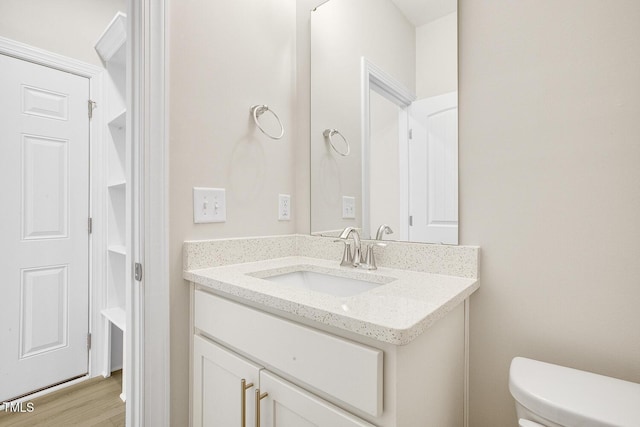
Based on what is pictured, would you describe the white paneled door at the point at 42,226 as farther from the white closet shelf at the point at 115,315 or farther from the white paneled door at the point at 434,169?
the white paneled door at the point at 434,169

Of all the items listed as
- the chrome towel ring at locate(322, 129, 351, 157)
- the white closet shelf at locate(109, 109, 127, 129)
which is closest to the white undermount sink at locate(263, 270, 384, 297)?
the chrome towel ring at locate(322, 129, 351, 157)

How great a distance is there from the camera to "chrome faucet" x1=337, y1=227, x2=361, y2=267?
3.85ft

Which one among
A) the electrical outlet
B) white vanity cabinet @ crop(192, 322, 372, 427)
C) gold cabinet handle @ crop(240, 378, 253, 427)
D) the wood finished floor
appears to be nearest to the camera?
white vanity cabinet @ crop(192, 322, 372, 427)

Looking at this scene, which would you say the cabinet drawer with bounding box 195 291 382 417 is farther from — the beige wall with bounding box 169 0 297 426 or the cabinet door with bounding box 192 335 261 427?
the beige wall with bounding box 169 0 297 426

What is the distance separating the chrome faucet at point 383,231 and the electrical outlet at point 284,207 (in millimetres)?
469

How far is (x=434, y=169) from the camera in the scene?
1073 mm

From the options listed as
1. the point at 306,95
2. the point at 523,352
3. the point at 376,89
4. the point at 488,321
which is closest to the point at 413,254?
the point at 488,321

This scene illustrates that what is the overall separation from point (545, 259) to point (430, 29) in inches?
32.8

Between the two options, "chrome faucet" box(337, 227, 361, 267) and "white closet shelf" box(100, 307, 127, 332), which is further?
"white closet shelf" box(100, 307, 127, 332)

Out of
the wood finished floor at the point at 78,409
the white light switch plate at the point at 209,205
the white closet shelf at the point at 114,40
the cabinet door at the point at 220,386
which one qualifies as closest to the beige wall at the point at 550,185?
the cabinet door at the point at 220,386

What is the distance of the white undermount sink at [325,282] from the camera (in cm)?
112

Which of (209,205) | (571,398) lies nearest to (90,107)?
(209,205)

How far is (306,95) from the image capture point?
150 centimetres

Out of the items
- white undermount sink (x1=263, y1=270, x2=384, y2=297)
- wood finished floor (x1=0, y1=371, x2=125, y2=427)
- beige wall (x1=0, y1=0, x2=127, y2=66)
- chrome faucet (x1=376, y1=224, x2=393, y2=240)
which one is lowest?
wood finished floor (x1=0, y1=371, x2=125, y2=427)
